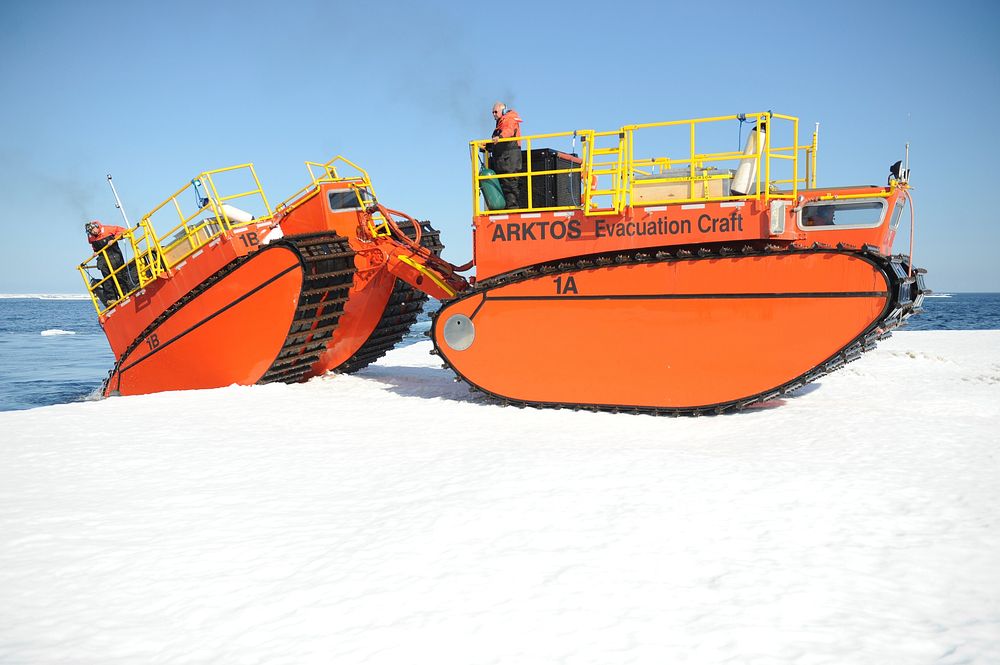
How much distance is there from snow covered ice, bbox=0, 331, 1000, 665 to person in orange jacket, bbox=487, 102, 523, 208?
3208 millimetres

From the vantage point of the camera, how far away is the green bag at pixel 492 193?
10.6 m

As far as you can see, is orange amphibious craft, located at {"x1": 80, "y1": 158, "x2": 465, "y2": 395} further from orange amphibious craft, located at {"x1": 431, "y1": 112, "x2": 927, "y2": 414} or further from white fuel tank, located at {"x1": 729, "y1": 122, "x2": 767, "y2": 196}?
white fuel tank, located at {"x1": 729, "y1": 122, "x2": 767, "y2": 196}

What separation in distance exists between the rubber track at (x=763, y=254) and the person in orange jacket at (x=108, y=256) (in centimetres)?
614

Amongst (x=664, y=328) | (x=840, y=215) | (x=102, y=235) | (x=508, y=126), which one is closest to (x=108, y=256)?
(x=102, y=235)

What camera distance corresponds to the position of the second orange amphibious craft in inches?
362

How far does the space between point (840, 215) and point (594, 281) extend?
324 centimetres

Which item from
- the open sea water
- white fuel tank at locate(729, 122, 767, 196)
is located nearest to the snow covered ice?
white fuel tank at locate(729, 122, 767, 196)

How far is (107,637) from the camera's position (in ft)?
14.1

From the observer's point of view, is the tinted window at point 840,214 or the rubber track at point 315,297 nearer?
the tinted window at point 840,214

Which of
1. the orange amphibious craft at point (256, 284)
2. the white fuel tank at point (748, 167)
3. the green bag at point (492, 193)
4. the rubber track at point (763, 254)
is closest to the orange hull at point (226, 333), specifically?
the orange amphibious craft at point (256, 284)

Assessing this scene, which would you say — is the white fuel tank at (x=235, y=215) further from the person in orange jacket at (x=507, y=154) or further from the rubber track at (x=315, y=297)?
the person in orange jacket at (x=507, y=154)

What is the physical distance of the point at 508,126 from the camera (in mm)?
10578

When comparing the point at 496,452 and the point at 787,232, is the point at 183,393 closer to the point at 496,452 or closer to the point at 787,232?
the point at 496,452

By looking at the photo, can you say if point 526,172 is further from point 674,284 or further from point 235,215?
point 235,215
